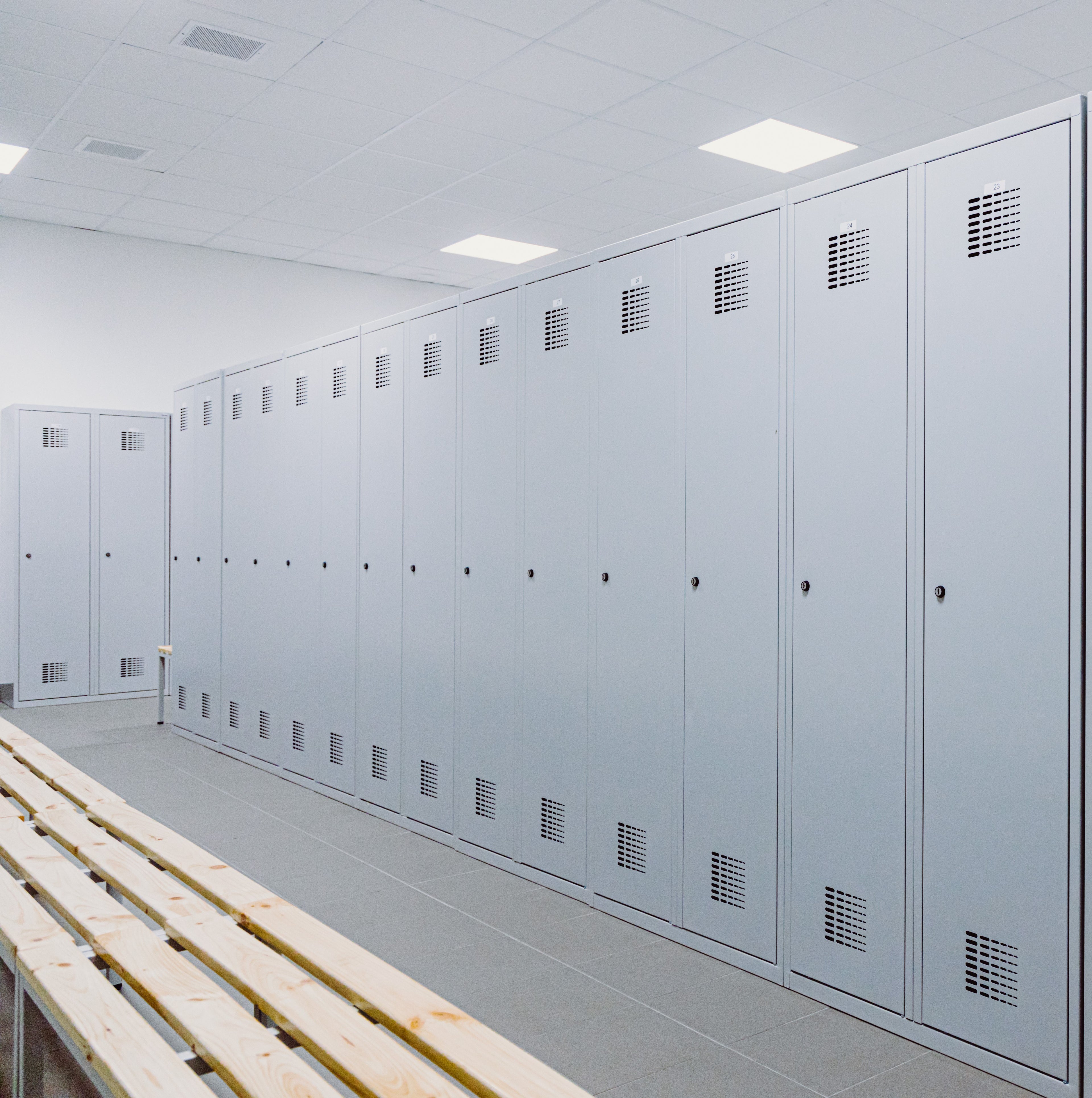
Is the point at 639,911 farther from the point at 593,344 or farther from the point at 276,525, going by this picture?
the point at 276,525

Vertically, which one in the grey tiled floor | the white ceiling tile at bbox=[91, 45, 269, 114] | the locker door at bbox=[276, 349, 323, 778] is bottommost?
the grey tiled floor

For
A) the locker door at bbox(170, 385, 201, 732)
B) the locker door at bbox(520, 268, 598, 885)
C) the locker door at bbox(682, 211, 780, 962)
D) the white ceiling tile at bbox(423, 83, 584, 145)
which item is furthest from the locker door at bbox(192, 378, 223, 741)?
the locker door at bbox(682, 211, 780, 962)

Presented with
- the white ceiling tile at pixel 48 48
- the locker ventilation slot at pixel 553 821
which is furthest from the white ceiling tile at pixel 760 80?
the locker ventilation slot at pixel 553 821

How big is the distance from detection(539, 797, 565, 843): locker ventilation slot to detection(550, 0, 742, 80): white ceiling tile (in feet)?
10.5

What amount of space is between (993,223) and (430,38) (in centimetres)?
306

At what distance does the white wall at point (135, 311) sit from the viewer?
741cm

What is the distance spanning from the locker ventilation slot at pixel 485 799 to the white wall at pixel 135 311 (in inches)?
210

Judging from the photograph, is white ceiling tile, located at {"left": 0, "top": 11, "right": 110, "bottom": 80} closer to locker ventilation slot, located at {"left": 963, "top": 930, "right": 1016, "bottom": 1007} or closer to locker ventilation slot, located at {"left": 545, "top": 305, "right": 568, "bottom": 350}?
locker ventilation slot, located at {"left": 545, "top": 305, "right": 568, "bottom": 350}

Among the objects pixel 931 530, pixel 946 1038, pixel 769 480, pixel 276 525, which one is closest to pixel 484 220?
pixel 276 525

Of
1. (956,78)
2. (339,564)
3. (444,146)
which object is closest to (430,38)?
(444,146)

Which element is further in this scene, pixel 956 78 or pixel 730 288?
pixel 956 78

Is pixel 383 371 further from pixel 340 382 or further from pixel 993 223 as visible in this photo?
pixel 993 223

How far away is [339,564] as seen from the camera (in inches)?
194

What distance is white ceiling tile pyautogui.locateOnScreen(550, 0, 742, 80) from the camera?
4.27 m
